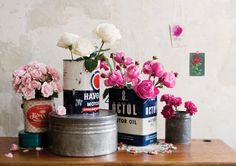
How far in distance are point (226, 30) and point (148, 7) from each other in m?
0.39

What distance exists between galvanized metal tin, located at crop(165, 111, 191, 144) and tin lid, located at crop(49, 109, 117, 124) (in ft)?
0.90

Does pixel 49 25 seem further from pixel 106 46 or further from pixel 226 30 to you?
pixel 226 30

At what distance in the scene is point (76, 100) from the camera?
1.37 metres

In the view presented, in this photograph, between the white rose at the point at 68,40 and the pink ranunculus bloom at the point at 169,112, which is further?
the pink ranunculus bloom at the point at 169,112

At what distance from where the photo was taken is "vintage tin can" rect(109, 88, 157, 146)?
1.44 m

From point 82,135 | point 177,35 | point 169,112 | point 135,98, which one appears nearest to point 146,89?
point 135,98

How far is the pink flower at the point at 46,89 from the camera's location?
142 cm

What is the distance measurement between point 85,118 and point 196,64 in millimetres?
730

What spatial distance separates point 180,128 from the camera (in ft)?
5.02

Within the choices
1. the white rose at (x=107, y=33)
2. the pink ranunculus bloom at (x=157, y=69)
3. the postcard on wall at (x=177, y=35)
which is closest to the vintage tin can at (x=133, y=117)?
the pink ranunculus bloom at (x=157, y=69)

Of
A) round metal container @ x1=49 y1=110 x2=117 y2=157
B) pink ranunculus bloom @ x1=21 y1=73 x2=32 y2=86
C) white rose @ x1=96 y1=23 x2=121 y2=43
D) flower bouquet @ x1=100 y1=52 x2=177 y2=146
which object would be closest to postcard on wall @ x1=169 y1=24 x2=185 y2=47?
flower bouquet @ x1=100 y1=52 x2=177 y2=146

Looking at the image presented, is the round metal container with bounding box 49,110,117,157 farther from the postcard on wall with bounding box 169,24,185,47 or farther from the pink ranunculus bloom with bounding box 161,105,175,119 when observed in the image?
the postcard on wall with bounding box 169,24,185,47

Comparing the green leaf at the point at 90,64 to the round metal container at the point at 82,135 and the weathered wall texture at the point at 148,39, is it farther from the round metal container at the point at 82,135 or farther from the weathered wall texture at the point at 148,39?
the weathered wall texture at the point at 148,39

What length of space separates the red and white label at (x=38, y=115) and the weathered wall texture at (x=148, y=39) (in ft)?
1.06
